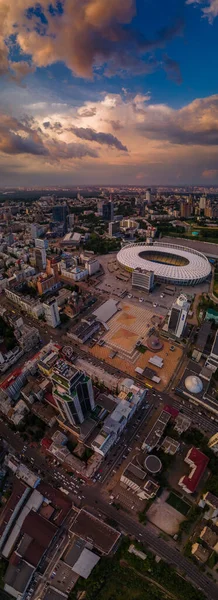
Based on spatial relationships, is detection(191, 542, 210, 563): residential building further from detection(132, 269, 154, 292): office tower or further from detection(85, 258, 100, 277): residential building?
detection(85, 258, 100, 277): residential building

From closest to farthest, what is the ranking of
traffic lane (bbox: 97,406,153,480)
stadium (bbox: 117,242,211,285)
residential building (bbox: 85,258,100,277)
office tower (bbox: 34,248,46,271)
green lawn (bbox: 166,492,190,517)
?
green lawn (bbox: 166,492,190,517) → traffic lane (bbox: 97,406,153,480) → stadium (bbox: 117,242,211,285) → residential building (bbox: 85,258,100,277) → office tower (bbox: 34,248,46,271)

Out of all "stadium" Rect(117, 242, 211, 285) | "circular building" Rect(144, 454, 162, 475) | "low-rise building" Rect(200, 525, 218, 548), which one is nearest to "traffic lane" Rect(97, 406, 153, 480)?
"circular building" Rect(144, 454, 162, 475)

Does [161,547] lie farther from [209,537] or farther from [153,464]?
[153,464]

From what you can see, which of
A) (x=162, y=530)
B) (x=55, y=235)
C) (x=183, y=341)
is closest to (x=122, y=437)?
(x=162, y=530)

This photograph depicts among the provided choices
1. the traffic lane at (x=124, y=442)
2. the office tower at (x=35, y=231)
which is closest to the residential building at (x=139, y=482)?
the traffic lane at (x=124, y=442)

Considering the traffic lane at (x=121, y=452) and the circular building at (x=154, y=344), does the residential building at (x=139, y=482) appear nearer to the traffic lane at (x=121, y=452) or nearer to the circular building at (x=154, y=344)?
the traffic lane at (x=121, y=452)
